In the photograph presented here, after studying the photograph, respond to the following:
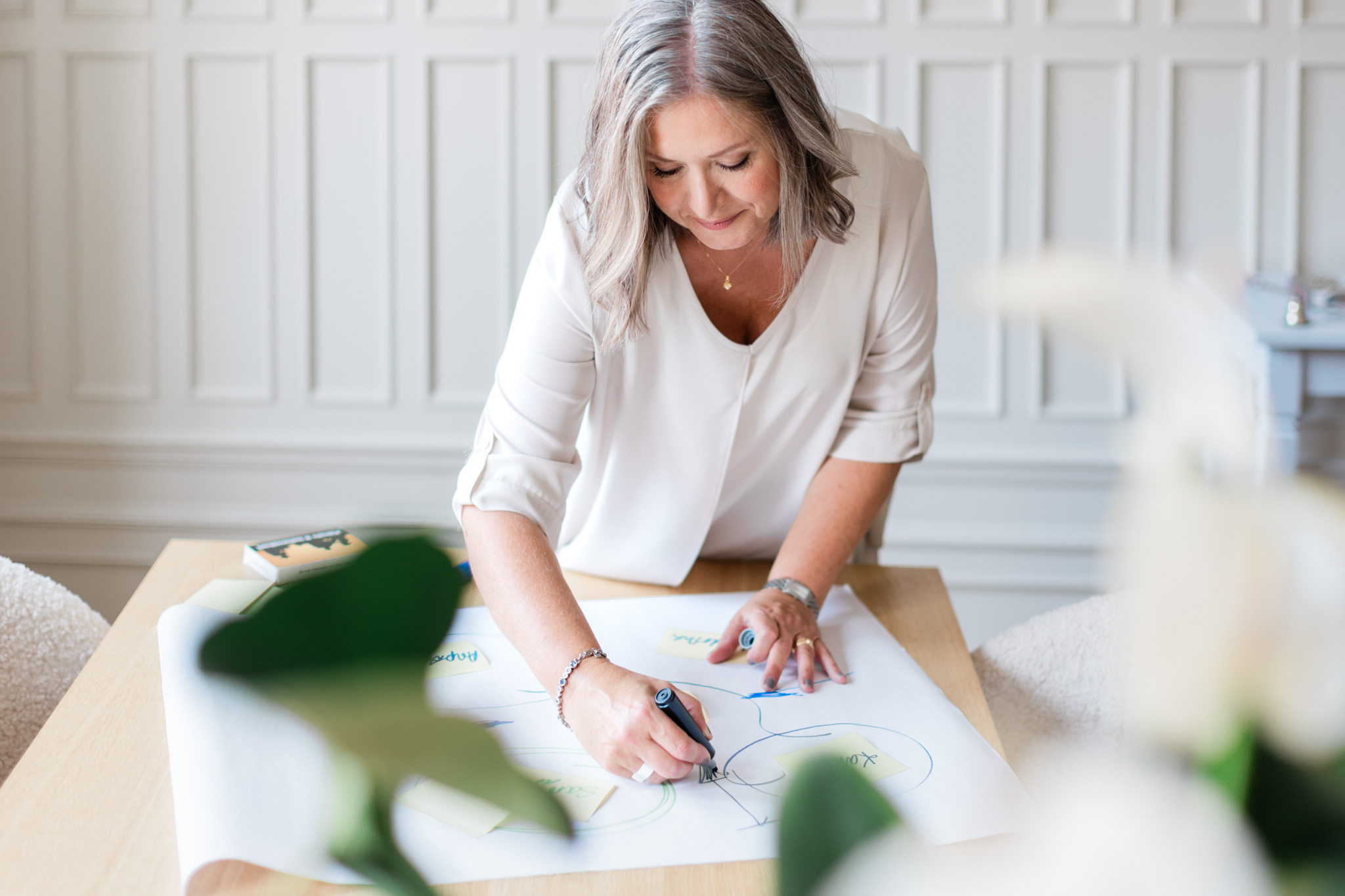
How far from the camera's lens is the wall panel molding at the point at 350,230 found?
2684 mm

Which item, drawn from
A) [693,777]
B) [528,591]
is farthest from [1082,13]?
[693,777]

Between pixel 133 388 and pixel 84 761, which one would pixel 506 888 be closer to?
pixel 84 761

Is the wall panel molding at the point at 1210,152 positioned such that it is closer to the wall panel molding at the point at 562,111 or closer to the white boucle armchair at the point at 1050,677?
the wall panel molding at the point at 562,111

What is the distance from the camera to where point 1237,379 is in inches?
6.1

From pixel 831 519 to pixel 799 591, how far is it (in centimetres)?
14

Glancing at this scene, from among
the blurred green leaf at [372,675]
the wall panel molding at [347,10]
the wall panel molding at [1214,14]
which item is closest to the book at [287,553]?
the blurred green leaf at [372,675]

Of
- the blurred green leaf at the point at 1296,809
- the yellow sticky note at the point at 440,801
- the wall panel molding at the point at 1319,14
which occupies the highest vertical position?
the wall panel molding at the point at 1319,14

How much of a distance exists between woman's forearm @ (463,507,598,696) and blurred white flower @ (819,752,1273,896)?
869mm

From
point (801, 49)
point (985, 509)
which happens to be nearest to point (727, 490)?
point (801, 49)

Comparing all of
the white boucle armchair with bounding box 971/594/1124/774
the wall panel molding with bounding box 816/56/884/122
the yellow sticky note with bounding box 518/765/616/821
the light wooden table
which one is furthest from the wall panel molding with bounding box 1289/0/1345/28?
the yellow sticky note with bounding box 518/765/616/821

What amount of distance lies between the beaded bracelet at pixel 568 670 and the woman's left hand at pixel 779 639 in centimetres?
16

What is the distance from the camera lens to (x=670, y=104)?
1.01 m

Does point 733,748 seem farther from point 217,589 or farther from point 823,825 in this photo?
point 823,825

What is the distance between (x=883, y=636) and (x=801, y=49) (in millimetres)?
637
